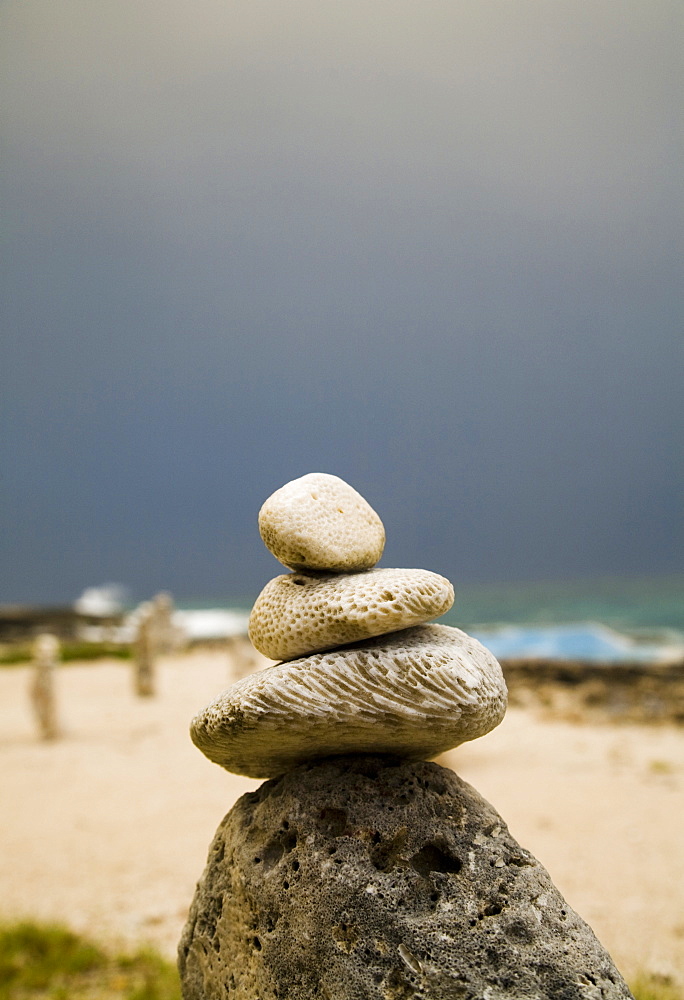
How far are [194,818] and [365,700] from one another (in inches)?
281

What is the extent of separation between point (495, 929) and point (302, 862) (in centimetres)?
74

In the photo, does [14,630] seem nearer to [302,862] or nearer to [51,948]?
[51,948]

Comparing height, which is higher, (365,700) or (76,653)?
(365,700)

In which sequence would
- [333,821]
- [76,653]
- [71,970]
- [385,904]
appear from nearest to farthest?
[385,904] → [333,821] → [71,970] → [76,653]

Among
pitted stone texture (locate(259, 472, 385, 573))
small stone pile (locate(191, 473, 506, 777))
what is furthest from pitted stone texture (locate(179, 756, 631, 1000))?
pitted stone texture (locate(259, 472, 385, 573))

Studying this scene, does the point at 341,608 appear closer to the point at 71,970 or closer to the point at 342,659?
the point at 342,659

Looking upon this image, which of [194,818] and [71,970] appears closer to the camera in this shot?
[71,970]

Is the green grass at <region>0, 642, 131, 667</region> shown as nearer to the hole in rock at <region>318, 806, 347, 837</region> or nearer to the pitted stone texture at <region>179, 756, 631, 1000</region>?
the pitted stone texture at <region>179, 756, 631, 1000</region>

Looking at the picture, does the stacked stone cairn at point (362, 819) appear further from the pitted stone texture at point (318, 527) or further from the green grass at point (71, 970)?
the green grass at point (71, 970)

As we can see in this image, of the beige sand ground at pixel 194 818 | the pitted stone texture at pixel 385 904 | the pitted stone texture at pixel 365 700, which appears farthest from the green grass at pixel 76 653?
the pitted stone texture at pixel 365 700

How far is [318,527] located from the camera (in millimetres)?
2994

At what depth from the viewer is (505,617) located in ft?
108

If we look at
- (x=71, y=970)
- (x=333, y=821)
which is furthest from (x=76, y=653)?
(x=333, y=821)

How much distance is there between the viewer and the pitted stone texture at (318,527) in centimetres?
298
